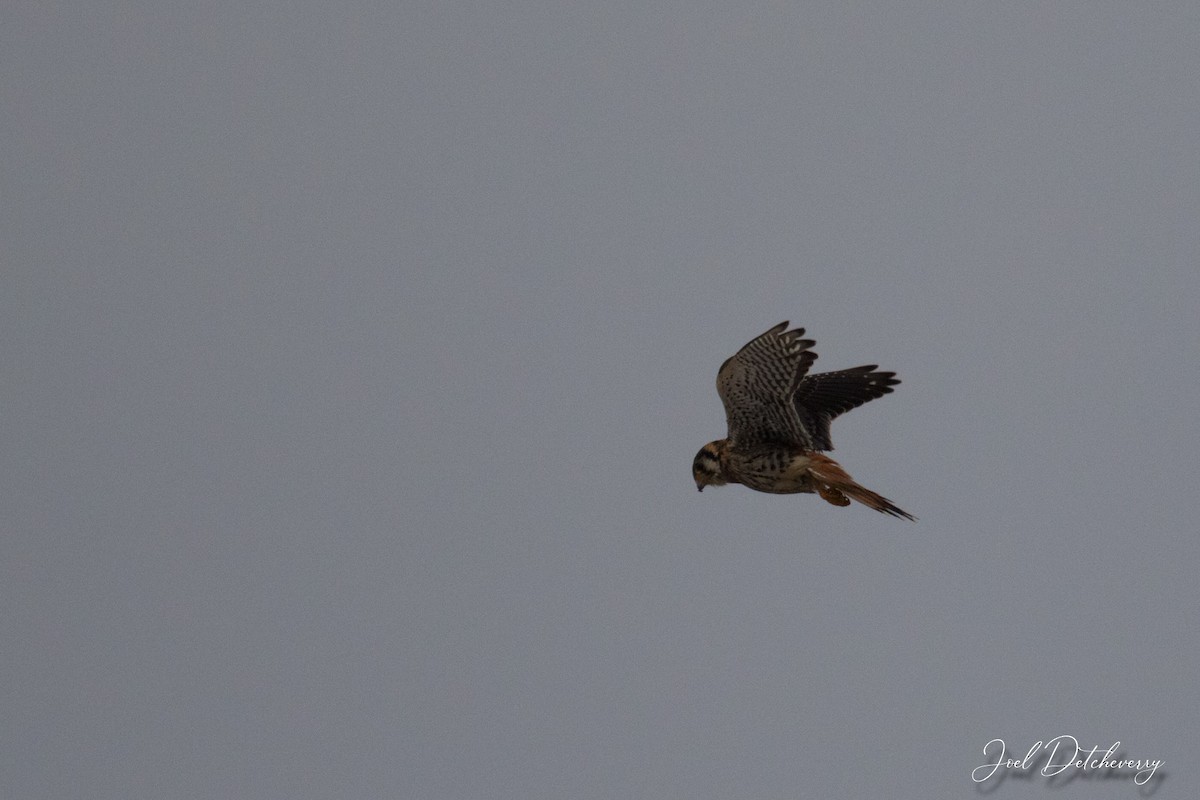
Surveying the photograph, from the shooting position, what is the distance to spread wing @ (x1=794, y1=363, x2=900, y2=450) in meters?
12.0

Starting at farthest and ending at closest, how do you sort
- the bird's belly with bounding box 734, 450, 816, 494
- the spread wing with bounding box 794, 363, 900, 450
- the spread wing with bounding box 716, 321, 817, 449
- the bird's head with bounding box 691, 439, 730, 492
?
the spread wing with bounding box 794, 363, 900, 450, the bird's head with bounding box 691, 439, 730, 492, the bird's belly with bounding box 734, 450, 816, 494, the spread wing with bounding box 716, 321, 817, 449

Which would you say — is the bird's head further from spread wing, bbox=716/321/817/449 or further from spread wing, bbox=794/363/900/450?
spread wing, bbox=794/363/900/450

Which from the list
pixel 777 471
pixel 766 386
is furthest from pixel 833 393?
pixel 766 386

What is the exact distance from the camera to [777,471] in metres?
11.1

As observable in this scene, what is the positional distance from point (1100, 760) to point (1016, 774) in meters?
0.74

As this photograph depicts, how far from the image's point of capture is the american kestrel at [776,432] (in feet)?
33.8

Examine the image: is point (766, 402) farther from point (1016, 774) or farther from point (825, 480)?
point (1016, 774)

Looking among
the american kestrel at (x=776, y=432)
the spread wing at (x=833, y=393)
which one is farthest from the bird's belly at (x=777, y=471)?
the spread wing at (x=833, y=393)

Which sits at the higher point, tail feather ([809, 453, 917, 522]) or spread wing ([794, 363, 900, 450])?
spread wing ([794, 363, 900, 450])

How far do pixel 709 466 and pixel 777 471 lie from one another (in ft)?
1.83

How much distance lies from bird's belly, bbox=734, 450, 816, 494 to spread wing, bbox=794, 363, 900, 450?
0.80 metres


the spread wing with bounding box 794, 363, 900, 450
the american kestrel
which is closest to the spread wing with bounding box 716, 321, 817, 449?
the american kestrel

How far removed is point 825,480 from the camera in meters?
10.9

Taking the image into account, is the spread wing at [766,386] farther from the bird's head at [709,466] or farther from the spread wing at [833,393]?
the spread wing at [833,393]
